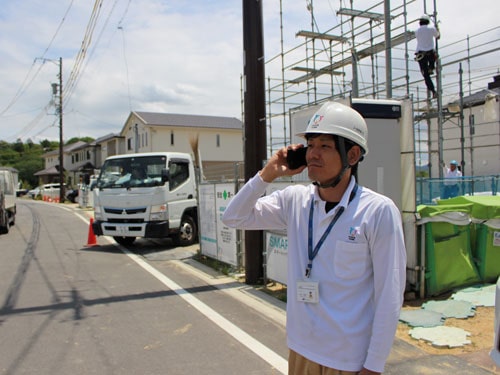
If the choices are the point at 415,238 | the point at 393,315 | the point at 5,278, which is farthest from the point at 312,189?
the point at 5,278

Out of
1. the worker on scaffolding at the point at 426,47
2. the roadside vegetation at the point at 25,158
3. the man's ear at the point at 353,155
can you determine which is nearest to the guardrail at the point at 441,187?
the worker on scaffolding at the point at 426,47

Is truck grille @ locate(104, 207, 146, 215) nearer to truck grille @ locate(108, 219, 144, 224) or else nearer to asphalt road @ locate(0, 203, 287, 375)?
truck grille @ locate(108, 219, 144, 224)

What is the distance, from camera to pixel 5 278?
8.26 m

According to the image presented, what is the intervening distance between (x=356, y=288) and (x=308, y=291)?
0.23m

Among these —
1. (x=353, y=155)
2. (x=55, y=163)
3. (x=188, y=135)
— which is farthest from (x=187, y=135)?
(x=55, y=163)

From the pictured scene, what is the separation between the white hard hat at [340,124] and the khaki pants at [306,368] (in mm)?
1092

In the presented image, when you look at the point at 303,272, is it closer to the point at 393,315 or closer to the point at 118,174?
the point at 393,315

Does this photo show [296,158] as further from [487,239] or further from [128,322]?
[487,239]

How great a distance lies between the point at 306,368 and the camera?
7.11ft

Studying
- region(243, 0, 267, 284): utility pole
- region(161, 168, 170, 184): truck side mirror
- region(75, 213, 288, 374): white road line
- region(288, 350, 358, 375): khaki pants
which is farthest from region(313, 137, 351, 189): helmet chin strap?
region(161, 168, 170, 184): truck side mirror

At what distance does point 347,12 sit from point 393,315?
11.1m

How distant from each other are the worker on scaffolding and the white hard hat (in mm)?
8956

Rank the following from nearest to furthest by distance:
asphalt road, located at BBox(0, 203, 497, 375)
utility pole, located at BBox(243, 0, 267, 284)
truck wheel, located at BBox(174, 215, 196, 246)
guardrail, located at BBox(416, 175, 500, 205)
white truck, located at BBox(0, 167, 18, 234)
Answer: asphalt road, located at BBox(0, 203, 497, 375) → utility pole, located at BBox(243, 0, 267, 284) → guardrail, located at BBox(416, 175, 500, 205) → truck wheel, located at BBox(174, 215, 196, 246) → white truck, located at BBox(0, 167, 18, 234)

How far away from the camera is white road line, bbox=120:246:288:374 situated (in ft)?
14.5
